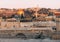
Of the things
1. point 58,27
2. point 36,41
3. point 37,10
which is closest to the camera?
point 36,41

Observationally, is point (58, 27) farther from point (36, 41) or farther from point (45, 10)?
point (45, 10)

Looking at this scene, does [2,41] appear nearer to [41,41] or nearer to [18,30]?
[41,41]

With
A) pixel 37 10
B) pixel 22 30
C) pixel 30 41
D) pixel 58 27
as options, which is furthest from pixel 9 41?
pixel 37 10

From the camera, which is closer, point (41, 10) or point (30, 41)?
point (30, 41)

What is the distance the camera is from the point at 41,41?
281cm

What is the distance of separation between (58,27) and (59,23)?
196mm

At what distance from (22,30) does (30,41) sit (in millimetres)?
4350

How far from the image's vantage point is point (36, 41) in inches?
110

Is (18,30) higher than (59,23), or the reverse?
(59,23)

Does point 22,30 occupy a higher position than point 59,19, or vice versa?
point 59,19

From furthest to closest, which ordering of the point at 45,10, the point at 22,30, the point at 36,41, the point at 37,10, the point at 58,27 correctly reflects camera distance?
1. the point at 45,10
2. the point at 37,10
3. the point at 22,30
4. the point at 58,27
5. the point at 36,41

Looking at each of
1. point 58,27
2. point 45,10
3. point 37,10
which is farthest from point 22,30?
point 45,10

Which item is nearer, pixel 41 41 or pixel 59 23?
pixel 41 41

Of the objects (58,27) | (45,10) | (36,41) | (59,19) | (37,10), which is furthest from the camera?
(45,10)
